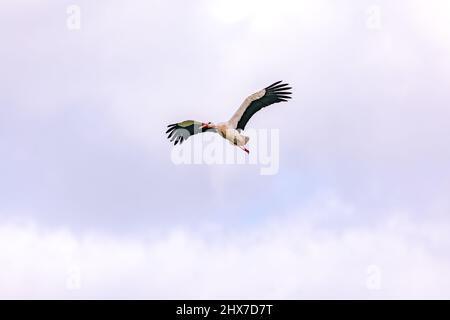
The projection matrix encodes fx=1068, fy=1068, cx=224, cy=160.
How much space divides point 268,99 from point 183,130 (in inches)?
188

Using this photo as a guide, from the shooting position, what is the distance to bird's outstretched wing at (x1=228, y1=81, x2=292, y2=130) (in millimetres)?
52812

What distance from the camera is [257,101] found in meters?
53.0

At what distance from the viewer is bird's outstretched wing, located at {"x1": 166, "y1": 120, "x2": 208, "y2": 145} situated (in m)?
54.1

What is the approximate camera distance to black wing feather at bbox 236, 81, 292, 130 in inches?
2084

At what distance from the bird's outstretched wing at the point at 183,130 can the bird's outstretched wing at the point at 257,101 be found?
1908 millimetres

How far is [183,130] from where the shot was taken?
54594mm

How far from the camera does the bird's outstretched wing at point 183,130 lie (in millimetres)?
54062

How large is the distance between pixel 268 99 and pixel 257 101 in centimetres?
57
